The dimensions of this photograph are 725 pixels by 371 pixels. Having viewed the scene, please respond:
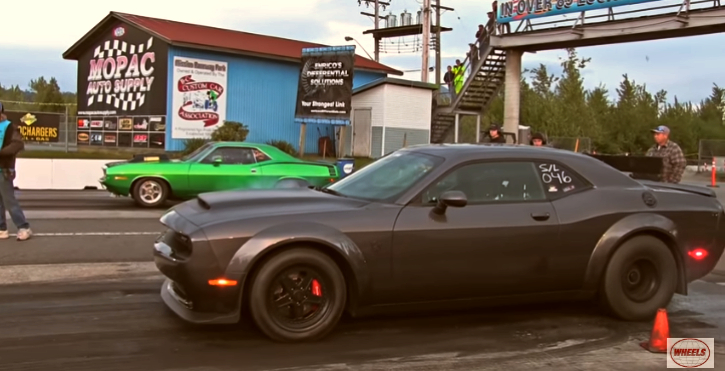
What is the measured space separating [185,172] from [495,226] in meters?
8.87

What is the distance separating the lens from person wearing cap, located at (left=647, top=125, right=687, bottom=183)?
8.52 m

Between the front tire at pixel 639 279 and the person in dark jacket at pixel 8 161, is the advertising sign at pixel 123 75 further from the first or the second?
the front tire at pixel 639 279

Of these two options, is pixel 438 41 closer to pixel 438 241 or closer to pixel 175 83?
pixel 175 83

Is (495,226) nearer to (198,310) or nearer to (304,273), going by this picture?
(304,273)

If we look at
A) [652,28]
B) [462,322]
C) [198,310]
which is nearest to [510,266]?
[462,322]

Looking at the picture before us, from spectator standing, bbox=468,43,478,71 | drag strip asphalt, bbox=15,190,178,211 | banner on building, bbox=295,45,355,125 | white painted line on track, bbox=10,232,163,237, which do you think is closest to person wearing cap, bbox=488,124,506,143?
white painted line on track, bbox=10,232,163,237

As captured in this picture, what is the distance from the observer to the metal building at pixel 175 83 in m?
27.4

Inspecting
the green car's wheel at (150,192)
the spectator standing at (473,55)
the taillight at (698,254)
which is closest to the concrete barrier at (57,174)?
the green car's wheel at (150,192)

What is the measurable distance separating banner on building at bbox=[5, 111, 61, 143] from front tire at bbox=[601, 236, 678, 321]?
23.3 meters

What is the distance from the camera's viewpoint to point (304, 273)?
15.9 feet

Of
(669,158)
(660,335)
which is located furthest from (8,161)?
(669,158)

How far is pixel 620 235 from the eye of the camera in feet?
18.2

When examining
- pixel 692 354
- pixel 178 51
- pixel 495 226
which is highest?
pixel 178 51

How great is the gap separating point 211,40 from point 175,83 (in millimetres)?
2678
